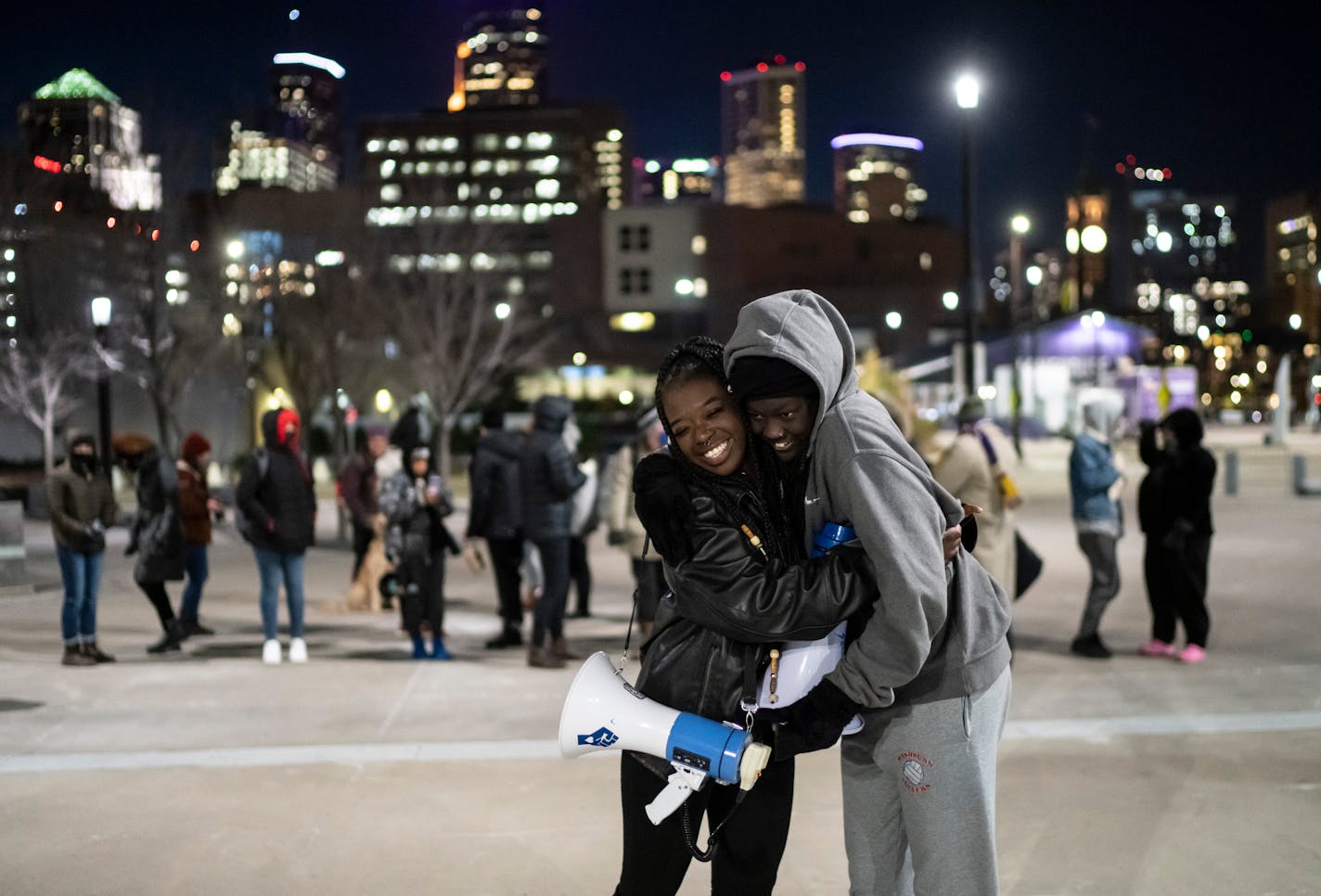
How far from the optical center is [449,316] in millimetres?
32219

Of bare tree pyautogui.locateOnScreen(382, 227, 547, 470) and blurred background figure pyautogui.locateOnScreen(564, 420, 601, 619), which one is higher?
bare tree pyautogui.locateOnScreen(382, 227, 547, 470)

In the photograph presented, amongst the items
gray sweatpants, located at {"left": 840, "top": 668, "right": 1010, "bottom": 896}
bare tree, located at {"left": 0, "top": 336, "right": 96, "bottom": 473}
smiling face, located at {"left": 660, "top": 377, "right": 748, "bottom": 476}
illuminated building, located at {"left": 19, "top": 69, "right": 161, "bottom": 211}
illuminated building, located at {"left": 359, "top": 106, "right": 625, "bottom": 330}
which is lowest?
gray sweatpants, located at {"left": 840, "top": 668, "right": 1010, "bottom": 896}

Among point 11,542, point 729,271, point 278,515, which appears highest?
point 729,271

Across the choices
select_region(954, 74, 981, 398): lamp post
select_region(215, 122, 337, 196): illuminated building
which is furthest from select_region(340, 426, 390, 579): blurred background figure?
select_region(215, 122, 337, 196): illuminated building

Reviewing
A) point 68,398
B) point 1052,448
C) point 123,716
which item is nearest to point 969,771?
point 123,716

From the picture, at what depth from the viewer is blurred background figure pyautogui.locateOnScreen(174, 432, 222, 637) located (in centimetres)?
1090

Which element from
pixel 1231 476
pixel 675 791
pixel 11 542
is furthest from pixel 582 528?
pixel 1231 476

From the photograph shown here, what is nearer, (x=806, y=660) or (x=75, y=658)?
(x=806, y=660)

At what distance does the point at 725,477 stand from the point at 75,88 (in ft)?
84.9

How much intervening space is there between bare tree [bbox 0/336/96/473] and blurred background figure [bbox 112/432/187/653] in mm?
15163

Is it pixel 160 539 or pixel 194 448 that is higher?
pixel 194 448

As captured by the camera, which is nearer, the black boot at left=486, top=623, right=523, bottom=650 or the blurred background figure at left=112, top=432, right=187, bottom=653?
the blurred background figure at left=112, top=432, right=187, bottom=653

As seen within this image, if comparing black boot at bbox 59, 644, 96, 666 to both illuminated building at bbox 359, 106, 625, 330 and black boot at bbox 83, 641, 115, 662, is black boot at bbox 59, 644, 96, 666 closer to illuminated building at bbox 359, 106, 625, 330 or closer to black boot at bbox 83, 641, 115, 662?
black boot at bbox 83, 641, 115, 662

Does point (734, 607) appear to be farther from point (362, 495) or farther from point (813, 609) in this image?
point (362, 495)
